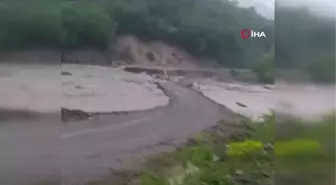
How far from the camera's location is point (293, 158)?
2.10 m

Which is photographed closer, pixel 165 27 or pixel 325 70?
pixel 165 27

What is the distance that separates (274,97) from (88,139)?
0.90m

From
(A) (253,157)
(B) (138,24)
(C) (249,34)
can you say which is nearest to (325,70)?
(C) (249,34)

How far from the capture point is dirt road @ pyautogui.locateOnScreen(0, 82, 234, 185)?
183 cm

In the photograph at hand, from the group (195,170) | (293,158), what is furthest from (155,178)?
(293,158)

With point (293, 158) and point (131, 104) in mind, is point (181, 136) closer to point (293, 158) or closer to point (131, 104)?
point (131, 104)

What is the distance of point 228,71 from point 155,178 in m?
0.60

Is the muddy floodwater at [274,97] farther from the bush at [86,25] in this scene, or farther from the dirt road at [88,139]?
the bush at [86,25]

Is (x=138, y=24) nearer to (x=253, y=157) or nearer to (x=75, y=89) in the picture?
(x=75, y=89)

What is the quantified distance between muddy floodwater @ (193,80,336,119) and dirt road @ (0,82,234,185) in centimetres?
10

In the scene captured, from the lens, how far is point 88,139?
1.86 m

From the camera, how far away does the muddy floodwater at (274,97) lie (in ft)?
6.44

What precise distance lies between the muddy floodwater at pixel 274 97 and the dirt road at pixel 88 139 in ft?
0.34

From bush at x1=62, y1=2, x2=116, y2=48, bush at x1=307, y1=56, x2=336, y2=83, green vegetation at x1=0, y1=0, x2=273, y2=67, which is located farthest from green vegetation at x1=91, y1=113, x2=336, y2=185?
bush at x1=62, y1=2, x2=116, y2=48
